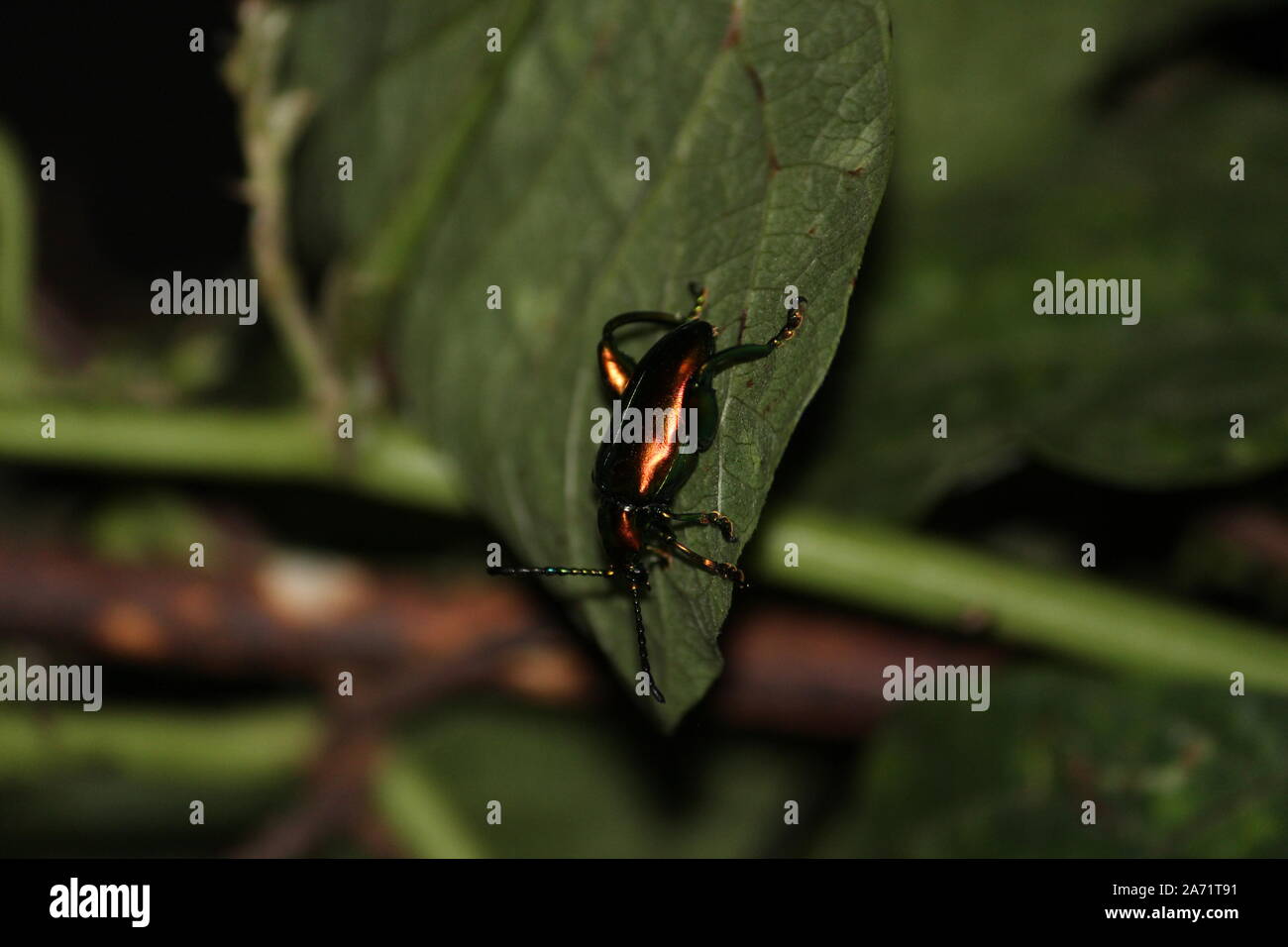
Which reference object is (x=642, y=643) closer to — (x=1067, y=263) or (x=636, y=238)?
(x=636, y=238)

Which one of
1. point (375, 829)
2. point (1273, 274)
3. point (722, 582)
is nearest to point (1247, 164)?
point (1273, 274)

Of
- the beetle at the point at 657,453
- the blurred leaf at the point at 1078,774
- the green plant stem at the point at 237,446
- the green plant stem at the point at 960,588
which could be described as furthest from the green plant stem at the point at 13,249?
the blurred leaf at the point at 1078,774

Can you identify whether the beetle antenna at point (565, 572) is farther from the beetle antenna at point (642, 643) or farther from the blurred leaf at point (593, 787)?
the blurred leaf at point (593, 787)

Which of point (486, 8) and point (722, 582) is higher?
point (486, 8)

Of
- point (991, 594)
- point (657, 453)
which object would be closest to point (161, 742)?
point (657, 453)

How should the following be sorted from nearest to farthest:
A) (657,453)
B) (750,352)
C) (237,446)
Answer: (750,352)
(657,453)
(237,446)
